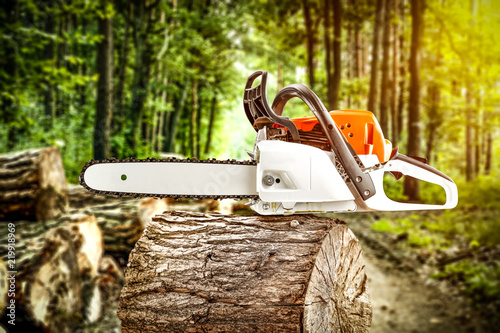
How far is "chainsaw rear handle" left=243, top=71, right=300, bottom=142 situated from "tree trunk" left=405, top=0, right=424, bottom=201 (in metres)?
5.03

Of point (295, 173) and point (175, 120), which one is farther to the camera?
point (175, 120)

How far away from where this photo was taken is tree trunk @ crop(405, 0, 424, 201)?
6.12 m

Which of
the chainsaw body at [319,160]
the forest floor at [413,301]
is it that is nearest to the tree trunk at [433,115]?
the forest floor at [413,301]

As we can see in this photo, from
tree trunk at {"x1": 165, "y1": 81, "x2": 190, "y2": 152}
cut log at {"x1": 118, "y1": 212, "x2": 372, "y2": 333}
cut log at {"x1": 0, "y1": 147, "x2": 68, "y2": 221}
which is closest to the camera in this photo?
cut log at {"x1": 118, "y1": 212, "x2": 372, "y2": 333}

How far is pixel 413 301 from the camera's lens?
11.8 ft

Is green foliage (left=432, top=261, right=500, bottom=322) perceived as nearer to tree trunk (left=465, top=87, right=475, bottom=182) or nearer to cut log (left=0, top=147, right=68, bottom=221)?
cut log (left=0, top=147, right=68, bottom=221)

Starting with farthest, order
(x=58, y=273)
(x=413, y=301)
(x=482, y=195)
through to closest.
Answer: (x=482, y=195) → (x=413, y=301) → (x=58, y=273)

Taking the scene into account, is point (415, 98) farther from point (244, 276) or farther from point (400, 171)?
point (244, 276)

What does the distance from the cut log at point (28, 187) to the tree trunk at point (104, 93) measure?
247cm

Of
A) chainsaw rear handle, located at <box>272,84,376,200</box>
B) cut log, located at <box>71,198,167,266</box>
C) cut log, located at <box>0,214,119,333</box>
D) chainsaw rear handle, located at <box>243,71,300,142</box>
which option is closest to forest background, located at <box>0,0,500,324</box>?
chainsaw rear handle, located at <box>243,71,300,142</box>

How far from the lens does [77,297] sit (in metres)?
3.04

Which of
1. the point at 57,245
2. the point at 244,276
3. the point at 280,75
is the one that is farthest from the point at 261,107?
the point at 280,75

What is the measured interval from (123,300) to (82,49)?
11807 mm

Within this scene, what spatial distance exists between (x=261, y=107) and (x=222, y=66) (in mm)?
9430
